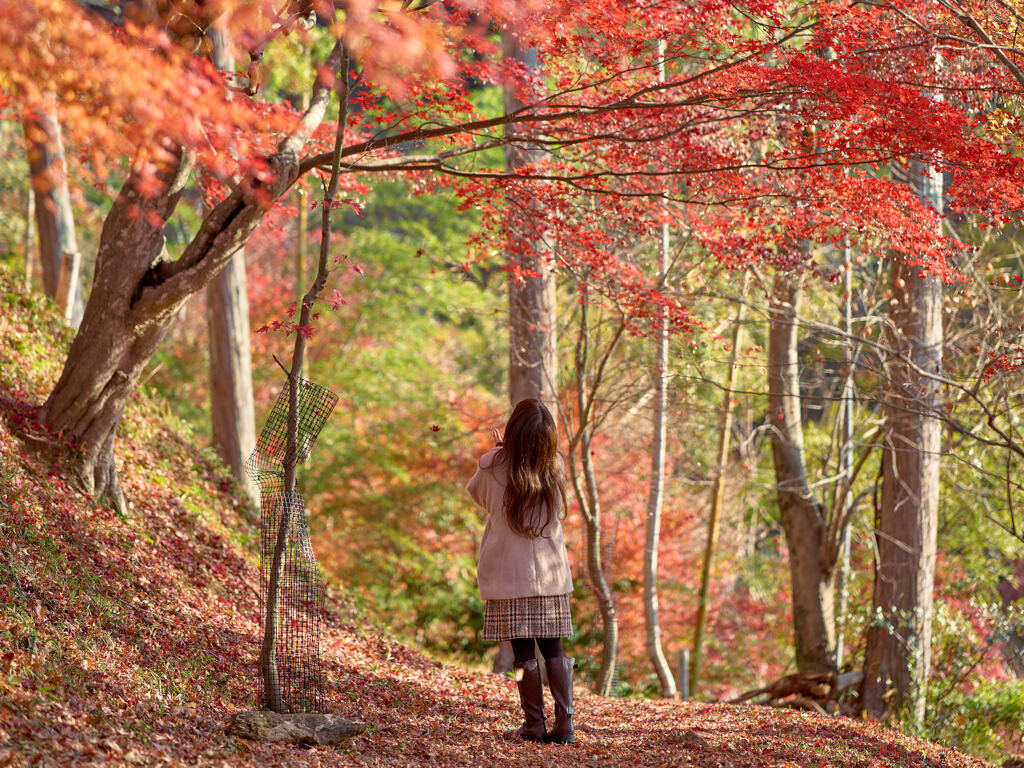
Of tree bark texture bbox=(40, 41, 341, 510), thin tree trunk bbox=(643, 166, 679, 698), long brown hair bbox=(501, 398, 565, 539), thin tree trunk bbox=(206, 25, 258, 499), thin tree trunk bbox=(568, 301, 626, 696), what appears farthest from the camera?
thin tree trunk bbox=(206, 25, 258, 499)

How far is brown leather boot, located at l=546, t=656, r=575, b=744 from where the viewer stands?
14.8 feet

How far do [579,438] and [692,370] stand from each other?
91.8 inches

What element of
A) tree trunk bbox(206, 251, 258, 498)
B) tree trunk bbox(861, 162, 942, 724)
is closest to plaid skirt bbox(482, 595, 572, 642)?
tree trunk bbox(861, 162, 942, 724)

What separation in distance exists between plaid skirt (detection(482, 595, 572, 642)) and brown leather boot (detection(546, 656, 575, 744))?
0.53ft

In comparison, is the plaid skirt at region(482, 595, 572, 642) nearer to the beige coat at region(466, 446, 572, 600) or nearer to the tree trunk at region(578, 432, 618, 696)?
the beige coat at region(466, 446, 572, 600)

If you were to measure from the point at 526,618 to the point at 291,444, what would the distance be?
138 centimetres

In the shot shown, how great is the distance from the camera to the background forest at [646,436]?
8.45m

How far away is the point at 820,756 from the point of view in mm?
Answer: 4930

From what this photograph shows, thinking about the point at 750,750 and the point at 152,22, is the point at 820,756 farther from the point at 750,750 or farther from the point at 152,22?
the point at 152,22

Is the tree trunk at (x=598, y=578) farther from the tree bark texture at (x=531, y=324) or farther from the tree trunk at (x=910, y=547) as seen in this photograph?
the tree trunk at (x=910, y=547)

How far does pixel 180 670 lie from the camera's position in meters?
4.57

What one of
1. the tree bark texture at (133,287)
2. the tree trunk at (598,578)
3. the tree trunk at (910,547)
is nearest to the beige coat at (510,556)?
the tree bark texture at (133,287)

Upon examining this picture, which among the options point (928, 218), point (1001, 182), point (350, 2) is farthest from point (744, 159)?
point (350, 2)

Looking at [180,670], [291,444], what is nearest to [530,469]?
[291,444]
